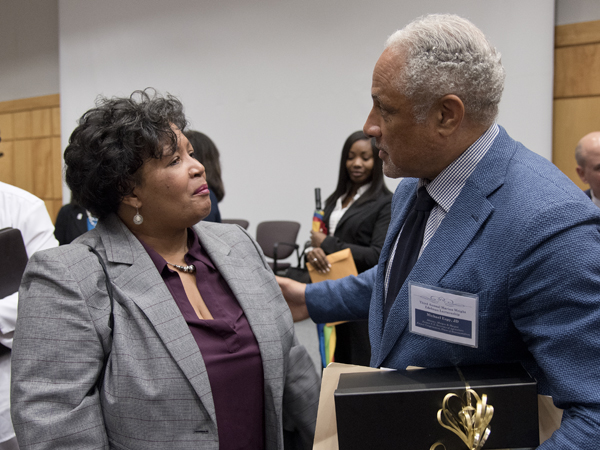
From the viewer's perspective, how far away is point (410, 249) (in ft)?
3.90

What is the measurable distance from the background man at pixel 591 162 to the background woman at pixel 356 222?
51.6 inches

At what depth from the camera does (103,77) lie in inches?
285

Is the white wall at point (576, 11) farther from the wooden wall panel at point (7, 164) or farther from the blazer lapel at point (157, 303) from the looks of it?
the wooden wall panel at point (7, 164)

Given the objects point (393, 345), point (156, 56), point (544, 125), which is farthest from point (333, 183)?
point (393, 345)

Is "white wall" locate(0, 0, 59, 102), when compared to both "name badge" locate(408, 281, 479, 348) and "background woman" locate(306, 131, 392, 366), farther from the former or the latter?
"name badge" locate(408, 281, 479, 348)

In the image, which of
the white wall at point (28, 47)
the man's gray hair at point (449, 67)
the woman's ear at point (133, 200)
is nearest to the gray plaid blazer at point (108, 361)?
the woman's ear at point (133, 200)

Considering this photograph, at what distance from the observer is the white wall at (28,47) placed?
317 inches

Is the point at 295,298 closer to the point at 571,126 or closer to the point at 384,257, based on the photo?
the point at 384,257

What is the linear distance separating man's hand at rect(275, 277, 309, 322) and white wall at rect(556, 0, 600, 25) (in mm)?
4563

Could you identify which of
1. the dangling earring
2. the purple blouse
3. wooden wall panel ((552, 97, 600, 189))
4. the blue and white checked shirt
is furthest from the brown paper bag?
wooden wall panel ((552, 97, 600, 189))

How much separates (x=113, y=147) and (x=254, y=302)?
612 mm

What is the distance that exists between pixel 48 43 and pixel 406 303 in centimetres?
897

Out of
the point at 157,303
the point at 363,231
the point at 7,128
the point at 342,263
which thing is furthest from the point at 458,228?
the point at 7,128

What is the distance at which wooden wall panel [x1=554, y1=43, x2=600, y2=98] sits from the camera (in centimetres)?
457
